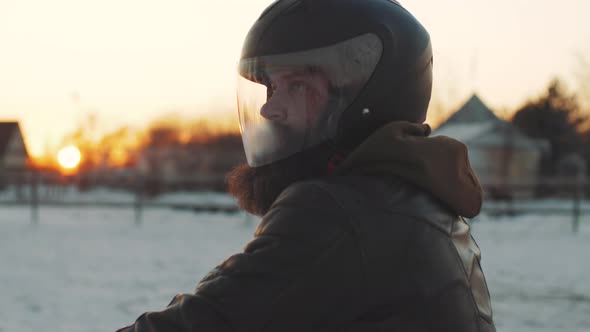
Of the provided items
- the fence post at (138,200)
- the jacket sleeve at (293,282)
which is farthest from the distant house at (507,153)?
the jacket sleeve at (293,282)

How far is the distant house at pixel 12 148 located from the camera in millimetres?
40438

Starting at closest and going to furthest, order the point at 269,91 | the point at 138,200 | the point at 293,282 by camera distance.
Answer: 1. the point at 293,282
2. the point at 269,91
3. the point at 138,200

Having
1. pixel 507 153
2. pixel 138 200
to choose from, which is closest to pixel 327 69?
pixel 138 200

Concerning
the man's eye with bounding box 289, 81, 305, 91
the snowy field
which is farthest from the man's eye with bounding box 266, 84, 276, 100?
the snowy field

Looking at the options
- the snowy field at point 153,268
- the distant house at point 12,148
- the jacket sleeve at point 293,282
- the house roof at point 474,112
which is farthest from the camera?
the distant house at point 12,148

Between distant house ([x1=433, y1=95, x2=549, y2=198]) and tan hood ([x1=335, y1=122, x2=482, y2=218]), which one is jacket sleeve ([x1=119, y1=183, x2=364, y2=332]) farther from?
distant house ([x1=433, y1=95, x2=549, y2=198])

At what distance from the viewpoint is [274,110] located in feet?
4.03

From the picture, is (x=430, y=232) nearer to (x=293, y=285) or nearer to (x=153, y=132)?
(x=293, y=285)

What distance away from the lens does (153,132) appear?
174 ft

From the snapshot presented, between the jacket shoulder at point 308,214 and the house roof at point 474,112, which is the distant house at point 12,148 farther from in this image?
the jacket shoulder at point 308,214

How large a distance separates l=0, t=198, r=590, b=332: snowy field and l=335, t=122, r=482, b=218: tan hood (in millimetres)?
3998

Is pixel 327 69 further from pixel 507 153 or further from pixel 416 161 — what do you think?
pixel 507 153

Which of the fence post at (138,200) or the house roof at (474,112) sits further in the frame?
the fence post at (138,200)

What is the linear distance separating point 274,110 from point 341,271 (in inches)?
14.8
